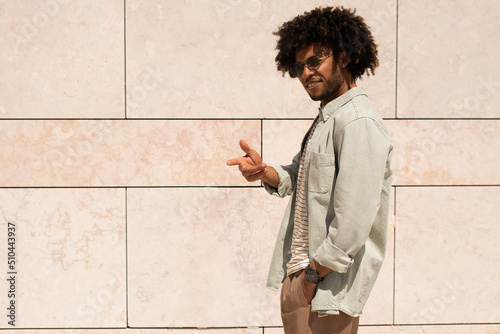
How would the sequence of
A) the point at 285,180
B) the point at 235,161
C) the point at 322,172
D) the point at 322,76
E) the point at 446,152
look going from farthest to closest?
1. the point at 446,152
2. the point at 285,180
3. the point at 235,161
4. the point at 322,76
5. the point at 322,172

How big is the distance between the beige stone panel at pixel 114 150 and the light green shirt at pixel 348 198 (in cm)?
180

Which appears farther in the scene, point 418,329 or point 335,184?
point 418,329

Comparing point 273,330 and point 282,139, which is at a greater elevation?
point 282,139

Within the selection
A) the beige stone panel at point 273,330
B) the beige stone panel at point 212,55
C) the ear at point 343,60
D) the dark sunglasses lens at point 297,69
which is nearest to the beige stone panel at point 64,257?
the beige stone panel at point 212,55

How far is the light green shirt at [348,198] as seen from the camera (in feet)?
7.46

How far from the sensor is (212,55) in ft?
13.8

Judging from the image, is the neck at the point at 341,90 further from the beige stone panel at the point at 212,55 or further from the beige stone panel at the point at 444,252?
the beige stone panel at the point at 444,252

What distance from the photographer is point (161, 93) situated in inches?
166

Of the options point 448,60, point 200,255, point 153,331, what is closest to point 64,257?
point 153,331

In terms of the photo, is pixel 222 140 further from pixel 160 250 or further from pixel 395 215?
pixel 395 215

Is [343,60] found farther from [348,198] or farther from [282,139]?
[282,139]

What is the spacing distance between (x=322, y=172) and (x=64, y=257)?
8.67 feet

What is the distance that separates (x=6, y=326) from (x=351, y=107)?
3342 mm

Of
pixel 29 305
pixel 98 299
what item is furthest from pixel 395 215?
pixel 29 305
